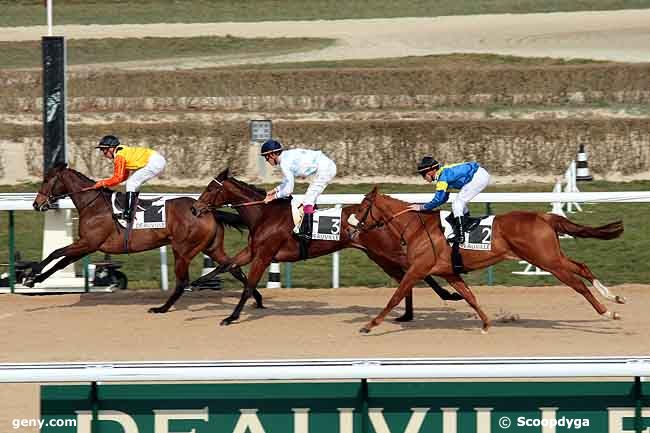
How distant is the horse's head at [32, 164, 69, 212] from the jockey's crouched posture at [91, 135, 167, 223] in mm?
287

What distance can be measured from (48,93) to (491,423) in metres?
8.48

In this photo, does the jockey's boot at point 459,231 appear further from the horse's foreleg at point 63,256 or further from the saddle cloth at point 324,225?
the horse's foreleg at point 63,256

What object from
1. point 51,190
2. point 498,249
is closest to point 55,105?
point 51,190

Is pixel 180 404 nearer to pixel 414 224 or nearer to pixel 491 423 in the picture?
pixel 491 423

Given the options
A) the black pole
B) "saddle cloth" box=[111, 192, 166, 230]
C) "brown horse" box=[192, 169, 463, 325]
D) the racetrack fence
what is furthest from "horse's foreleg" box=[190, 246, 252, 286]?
the racetrack fence

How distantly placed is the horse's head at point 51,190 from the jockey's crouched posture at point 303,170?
186cm

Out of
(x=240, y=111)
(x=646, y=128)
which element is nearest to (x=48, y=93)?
(x=646, y=128)

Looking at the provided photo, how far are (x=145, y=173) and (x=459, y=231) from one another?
9.41ft

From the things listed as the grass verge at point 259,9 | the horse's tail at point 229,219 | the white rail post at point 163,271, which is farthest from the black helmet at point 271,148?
the grass verge at point 259,9

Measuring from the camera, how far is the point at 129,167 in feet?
36.8

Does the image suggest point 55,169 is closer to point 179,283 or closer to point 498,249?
point 179,283

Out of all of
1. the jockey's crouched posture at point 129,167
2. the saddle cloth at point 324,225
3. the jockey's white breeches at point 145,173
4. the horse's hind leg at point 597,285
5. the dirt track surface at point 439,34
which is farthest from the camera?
the dirt track surface at point 439,34

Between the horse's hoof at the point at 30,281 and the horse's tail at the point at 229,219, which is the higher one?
the horse's tail at the point at 229,219

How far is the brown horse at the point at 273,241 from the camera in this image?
10539 millimetres
